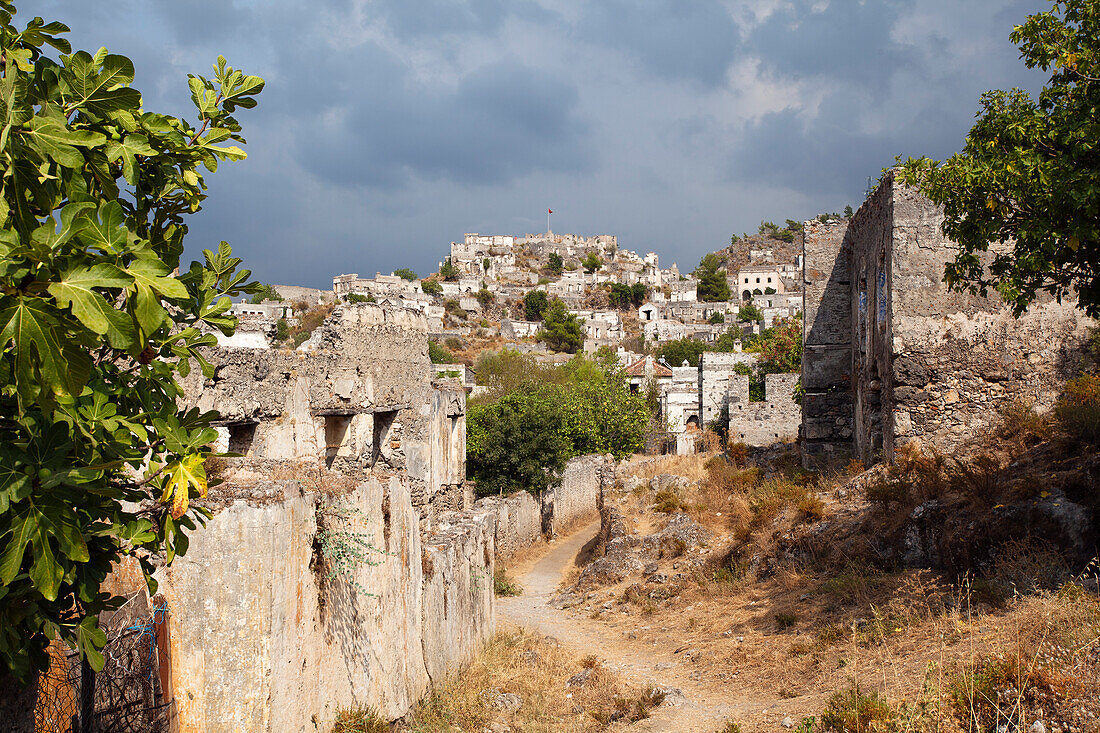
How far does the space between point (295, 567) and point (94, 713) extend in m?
1.38

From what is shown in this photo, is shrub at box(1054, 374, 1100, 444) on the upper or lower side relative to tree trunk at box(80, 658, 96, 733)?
upper

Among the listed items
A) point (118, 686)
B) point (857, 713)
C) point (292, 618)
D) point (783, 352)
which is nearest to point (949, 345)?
point (857, 713)

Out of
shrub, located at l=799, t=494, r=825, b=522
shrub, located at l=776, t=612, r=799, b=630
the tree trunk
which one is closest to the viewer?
the tree trunk

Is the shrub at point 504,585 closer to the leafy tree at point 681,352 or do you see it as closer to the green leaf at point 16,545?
the green leaf at point 16,545

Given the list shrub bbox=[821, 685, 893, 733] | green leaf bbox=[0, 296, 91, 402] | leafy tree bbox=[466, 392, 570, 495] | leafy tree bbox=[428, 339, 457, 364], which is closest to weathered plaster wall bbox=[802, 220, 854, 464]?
leafy tree bbox=[466, 392, 570, 495]

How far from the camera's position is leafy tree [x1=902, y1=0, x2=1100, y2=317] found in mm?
6191

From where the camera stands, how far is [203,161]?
9.86 feet

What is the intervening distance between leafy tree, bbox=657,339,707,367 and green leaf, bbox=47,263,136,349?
69373mm

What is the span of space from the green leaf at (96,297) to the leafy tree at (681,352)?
69.4 m

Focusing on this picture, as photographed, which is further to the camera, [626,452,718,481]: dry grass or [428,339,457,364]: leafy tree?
[428,339,457,364]: leafy tree

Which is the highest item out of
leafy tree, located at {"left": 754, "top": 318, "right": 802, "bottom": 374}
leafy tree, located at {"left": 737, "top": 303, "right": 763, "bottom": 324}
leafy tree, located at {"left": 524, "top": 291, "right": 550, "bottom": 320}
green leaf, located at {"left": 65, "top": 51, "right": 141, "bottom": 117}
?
leafy tree, located at {"left": 524, "top": 291, "right": 550, "bottom": 320}

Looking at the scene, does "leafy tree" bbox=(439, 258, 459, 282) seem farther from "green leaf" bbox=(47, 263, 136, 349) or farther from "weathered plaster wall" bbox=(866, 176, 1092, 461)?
A: "green leaf" bbox=(47, 263, 136, 349)

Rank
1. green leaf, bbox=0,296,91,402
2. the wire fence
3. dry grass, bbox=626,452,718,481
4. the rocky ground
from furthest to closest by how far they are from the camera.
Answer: dry grass, bbox=626,452,718,481 < the rocky ground < the wire fence < green leaf, bbox=0,296,91,402

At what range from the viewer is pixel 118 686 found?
12.9 feet
